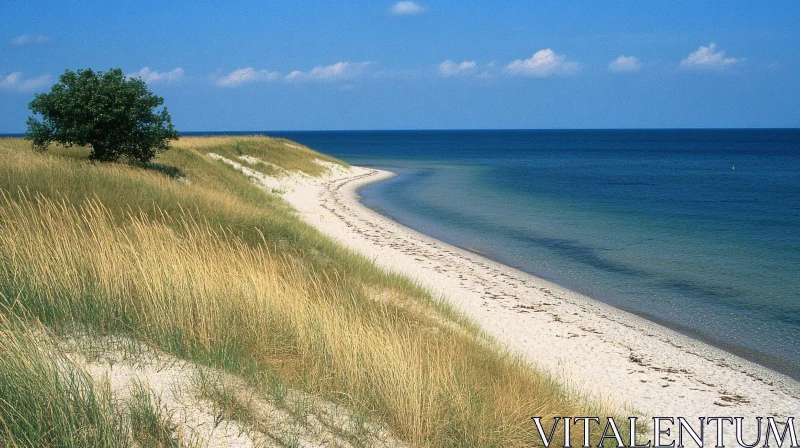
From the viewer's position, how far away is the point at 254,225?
1379 centimetres

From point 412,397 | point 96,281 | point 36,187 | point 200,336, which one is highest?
point 36,187

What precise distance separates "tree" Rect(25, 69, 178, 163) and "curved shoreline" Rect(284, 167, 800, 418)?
10012 mm

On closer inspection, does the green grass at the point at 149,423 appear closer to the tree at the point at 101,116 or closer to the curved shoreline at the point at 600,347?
the curved shoreline at the point at 600,347

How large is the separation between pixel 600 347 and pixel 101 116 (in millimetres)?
18767

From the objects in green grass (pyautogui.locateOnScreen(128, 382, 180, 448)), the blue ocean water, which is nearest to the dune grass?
green grass (pyautogui.locateOnScreen(128, 382, 180, 448))

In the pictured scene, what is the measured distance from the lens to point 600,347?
12594mm

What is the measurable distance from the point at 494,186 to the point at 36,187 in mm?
41933

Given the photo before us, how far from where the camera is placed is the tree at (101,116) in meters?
21.4

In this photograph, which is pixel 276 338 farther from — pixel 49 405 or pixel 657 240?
pixel 657 240

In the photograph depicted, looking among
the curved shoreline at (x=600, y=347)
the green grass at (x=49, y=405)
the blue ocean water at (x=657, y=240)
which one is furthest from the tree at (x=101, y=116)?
the green grass at (x=49, y=405)

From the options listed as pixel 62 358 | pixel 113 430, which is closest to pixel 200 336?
pixel 62 358

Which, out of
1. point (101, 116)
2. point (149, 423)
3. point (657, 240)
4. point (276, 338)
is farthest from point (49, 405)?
point (657, 240)

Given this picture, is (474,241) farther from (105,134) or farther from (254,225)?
(105,134)

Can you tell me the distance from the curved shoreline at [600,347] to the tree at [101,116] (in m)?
10.0
